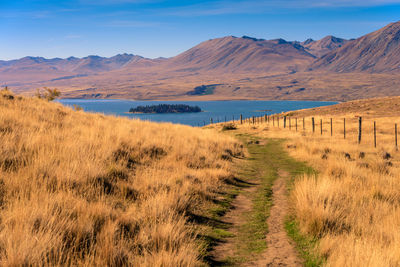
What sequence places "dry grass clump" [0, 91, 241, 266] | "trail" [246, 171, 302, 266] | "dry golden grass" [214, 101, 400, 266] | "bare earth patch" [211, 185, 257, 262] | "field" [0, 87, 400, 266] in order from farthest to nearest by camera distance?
"bare earth patch" [211, 185, 257, 262], "trail" [246, 171, 302, 266], "dry golden grass" [214, 101, 400, 266], "field" [0, 87, 400, 266], "dry grass clump" [0, 91, 241, 266]

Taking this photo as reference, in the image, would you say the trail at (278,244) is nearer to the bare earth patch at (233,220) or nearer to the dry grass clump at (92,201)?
the bare earth patch at (233,220)

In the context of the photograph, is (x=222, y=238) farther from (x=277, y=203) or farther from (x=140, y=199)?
(x=277, y=203)

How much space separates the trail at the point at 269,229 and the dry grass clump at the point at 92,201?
696mm

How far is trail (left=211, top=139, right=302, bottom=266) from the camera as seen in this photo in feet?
17.5

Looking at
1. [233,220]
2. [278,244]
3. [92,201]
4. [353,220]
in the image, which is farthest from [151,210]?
[353,220]

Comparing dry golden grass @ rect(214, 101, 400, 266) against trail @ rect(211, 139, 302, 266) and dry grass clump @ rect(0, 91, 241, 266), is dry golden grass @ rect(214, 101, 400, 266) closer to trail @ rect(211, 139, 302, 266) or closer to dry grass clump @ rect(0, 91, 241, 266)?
trail @ rect(211, 139, 302, 266)

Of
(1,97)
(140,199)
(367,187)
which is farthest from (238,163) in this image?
(1,97)

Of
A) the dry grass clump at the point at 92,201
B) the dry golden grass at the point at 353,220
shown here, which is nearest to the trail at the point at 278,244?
the dry golden grass at the point at 353,220

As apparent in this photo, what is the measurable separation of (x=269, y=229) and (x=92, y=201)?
3.65 meters

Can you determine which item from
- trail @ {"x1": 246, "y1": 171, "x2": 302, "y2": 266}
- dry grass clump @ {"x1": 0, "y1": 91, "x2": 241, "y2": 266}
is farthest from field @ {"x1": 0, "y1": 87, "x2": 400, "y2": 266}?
trail @ {"x1": 246, "y1": 171, "x2": 302, "y2": 266}

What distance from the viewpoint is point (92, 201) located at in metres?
6.23

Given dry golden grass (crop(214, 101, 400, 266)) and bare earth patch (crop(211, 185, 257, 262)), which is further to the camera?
bare earth patch (crop(211, 185, 257, 262))

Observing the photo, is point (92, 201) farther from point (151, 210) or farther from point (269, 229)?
point (269, 229)

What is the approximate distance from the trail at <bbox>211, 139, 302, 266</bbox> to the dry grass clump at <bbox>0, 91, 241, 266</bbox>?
0.70m
